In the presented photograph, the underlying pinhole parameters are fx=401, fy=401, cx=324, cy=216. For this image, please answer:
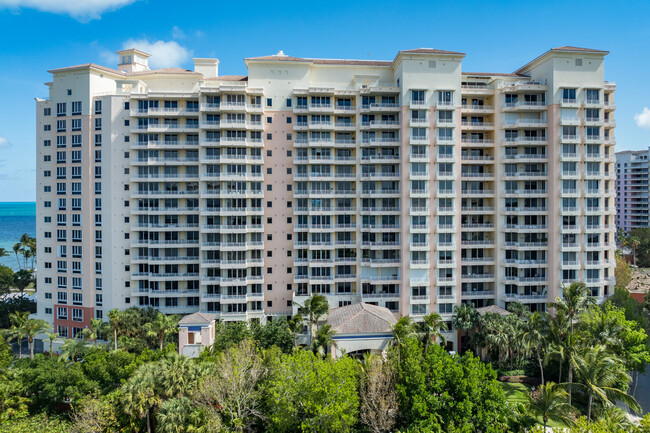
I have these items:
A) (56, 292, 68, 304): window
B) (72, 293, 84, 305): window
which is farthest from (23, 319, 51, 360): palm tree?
(56, 292, 68, 304): window

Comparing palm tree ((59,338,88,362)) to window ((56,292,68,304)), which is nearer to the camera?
palm tree ((59,338,88,362))

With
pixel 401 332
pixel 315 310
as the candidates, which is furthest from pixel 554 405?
pixel 315 310

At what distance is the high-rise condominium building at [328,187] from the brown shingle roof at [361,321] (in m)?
5.88

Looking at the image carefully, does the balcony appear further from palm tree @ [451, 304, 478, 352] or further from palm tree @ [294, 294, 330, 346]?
palm tree @ [294, 294, 330, 346]

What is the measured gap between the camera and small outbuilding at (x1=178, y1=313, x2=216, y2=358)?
48500 millimetres

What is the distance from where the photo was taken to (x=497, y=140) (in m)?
57.4

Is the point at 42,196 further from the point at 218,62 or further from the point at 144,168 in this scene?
the point at 218,62

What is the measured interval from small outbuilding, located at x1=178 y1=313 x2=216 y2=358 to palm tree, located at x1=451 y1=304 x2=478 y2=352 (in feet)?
104

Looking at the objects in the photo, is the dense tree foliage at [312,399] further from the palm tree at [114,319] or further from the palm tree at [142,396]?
the palm tree at [114,319]

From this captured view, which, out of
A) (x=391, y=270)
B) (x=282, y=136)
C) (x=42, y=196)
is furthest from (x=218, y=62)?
(x=391, y=270)

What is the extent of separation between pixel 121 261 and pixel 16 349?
20065 mm

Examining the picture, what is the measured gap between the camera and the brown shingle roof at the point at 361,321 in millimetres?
46719

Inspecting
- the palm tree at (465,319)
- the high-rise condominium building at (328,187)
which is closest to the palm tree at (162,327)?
the high-rise condominium building at (328,187)

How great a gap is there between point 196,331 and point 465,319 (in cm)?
3467
